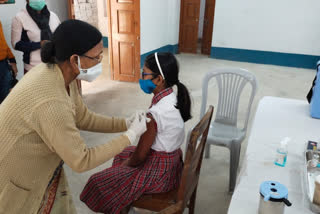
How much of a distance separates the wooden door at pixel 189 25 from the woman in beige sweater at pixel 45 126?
20.0 feet

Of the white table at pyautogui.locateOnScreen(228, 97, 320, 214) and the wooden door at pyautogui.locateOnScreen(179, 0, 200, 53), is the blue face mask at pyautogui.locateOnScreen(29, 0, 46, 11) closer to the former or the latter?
the white table at pyautogui.locateOnScreen(228, 97, 320, 214)

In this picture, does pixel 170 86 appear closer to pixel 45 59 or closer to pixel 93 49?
pixel 93 49

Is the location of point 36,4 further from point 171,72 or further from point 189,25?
point 189,25

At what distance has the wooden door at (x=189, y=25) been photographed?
6.87 m

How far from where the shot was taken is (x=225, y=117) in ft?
7.85

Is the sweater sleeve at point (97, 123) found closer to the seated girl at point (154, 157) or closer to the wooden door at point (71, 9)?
the seated girl at point (154, 157)

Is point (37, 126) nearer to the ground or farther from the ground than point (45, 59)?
nearer to the ground

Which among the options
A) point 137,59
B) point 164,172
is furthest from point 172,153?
point 137,59

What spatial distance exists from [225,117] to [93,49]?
1505 millimetres

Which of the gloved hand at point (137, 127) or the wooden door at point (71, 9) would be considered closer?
the gloved hand at point (137, 127)

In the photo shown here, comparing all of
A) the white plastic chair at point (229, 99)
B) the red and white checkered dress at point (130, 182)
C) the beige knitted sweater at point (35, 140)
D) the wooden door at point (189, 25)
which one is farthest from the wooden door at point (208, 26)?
the beige knitted sweater at point (35, 140)

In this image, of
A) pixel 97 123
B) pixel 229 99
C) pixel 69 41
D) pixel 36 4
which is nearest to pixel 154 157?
pixel 97 123

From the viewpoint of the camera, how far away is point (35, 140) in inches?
43.9

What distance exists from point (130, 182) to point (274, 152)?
73 cm
